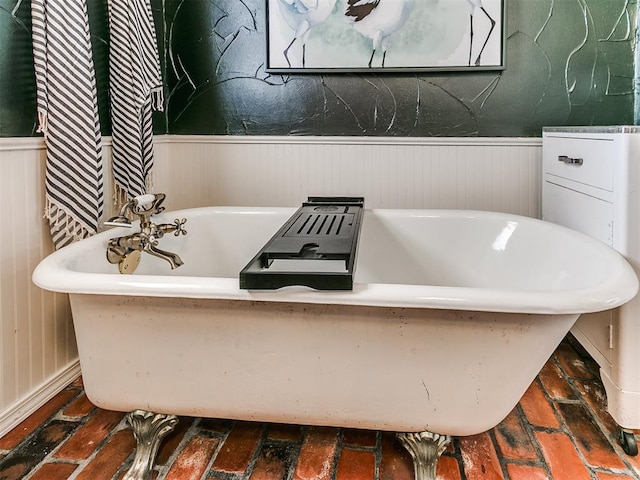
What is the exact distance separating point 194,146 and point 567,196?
168 cm

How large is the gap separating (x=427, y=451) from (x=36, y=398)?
126 cm

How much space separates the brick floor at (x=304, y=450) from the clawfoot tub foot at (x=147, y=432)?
0.15 feet

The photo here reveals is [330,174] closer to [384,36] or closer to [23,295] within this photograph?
[384,36]

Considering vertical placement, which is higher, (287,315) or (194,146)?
(194,146)

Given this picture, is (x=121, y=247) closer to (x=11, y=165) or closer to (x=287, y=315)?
(x=11, y=165)

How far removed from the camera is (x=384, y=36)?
2.21m

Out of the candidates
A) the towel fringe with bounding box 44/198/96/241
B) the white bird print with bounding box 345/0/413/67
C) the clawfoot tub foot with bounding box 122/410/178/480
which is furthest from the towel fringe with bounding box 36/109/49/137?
the white bird print with bounding box 345/0/413/67

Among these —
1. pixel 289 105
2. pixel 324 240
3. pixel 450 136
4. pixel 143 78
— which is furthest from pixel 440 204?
pixel 143 78

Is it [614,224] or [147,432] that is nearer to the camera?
[147,432]

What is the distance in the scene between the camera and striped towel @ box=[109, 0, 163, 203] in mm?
1893

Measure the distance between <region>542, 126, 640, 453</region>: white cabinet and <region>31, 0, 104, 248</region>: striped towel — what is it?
5.32ft

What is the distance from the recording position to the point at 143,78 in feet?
6.52

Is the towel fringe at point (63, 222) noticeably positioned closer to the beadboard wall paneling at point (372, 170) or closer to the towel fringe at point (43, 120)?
the towel fringe at point (43, 120)

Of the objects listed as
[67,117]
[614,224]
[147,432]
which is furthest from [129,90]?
[614,224]
